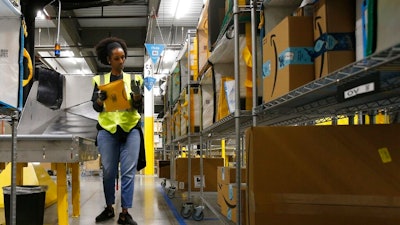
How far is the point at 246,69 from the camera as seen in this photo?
2.25m

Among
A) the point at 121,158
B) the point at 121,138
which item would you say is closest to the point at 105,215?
the point at 121,158

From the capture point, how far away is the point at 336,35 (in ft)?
4.41

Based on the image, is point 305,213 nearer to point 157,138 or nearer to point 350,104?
point 350,104

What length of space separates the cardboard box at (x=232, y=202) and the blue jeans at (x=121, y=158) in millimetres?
938

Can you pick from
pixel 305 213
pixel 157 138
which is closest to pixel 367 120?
pixel 305 213

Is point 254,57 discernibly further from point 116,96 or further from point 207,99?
point 116,96

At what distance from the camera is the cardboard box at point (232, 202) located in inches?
81.0

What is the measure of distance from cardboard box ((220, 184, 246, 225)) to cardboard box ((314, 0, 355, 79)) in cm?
91

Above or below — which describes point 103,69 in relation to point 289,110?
above

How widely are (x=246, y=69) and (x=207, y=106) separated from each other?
1.10m

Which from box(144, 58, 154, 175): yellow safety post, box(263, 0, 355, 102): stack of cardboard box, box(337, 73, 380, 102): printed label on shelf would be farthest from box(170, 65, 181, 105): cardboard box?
box(144, 58, 154, 175): yellow safety post

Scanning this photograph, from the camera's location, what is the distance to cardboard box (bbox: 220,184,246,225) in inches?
81.0

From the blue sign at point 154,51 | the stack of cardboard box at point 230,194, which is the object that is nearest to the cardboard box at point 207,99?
the stack of cardboard box at point 230,194

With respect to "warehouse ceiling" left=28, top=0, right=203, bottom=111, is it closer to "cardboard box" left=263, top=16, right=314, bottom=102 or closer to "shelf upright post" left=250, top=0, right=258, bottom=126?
"shelf upright post" left=250, top=0, right=258, bottom=126
